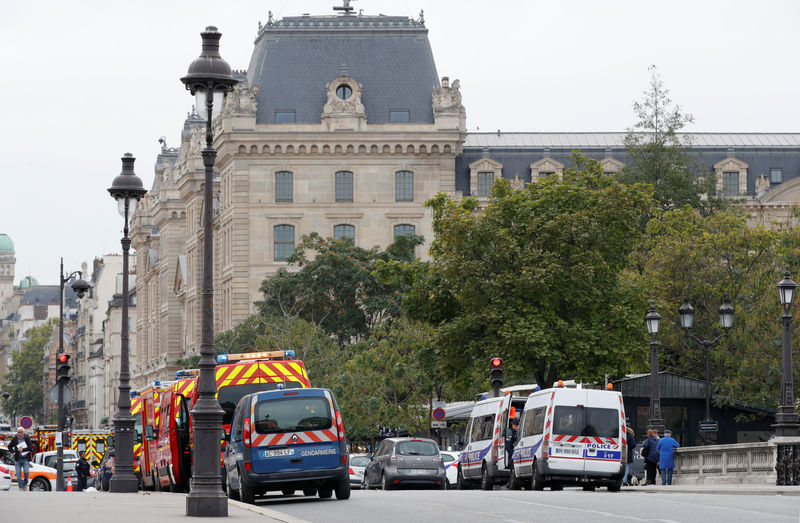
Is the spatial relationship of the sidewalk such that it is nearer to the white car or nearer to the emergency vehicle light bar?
the emergency vehicle light bar

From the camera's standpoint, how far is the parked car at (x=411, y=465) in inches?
1625

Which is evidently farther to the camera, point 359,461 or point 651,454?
point 359,461

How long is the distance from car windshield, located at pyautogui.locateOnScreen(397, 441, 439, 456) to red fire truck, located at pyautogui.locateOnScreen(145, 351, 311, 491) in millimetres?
5559

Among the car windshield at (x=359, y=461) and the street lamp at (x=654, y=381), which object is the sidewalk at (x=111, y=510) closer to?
the street lamp at (x=654, y=381)

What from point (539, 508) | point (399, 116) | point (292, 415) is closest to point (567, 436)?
point (292, 415)

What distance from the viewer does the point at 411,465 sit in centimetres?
4141

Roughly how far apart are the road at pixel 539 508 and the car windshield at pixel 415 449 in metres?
9.90

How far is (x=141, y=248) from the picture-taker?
433 feet

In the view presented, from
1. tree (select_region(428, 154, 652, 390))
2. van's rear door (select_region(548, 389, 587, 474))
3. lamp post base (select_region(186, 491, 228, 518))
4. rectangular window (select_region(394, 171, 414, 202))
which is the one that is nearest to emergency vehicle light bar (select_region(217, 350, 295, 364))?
van's rear door (select_region(548, 389, 587, 474))

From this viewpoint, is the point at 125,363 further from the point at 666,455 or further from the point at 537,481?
the point at 666,455

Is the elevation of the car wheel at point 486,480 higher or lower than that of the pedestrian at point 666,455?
lower

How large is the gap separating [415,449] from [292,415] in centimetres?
1182

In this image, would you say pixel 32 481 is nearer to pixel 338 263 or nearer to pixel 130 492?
pixel 130 492

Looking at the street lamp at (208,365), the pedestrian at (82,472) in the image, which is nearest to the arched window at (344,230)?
the pedestrian at (82,472)
